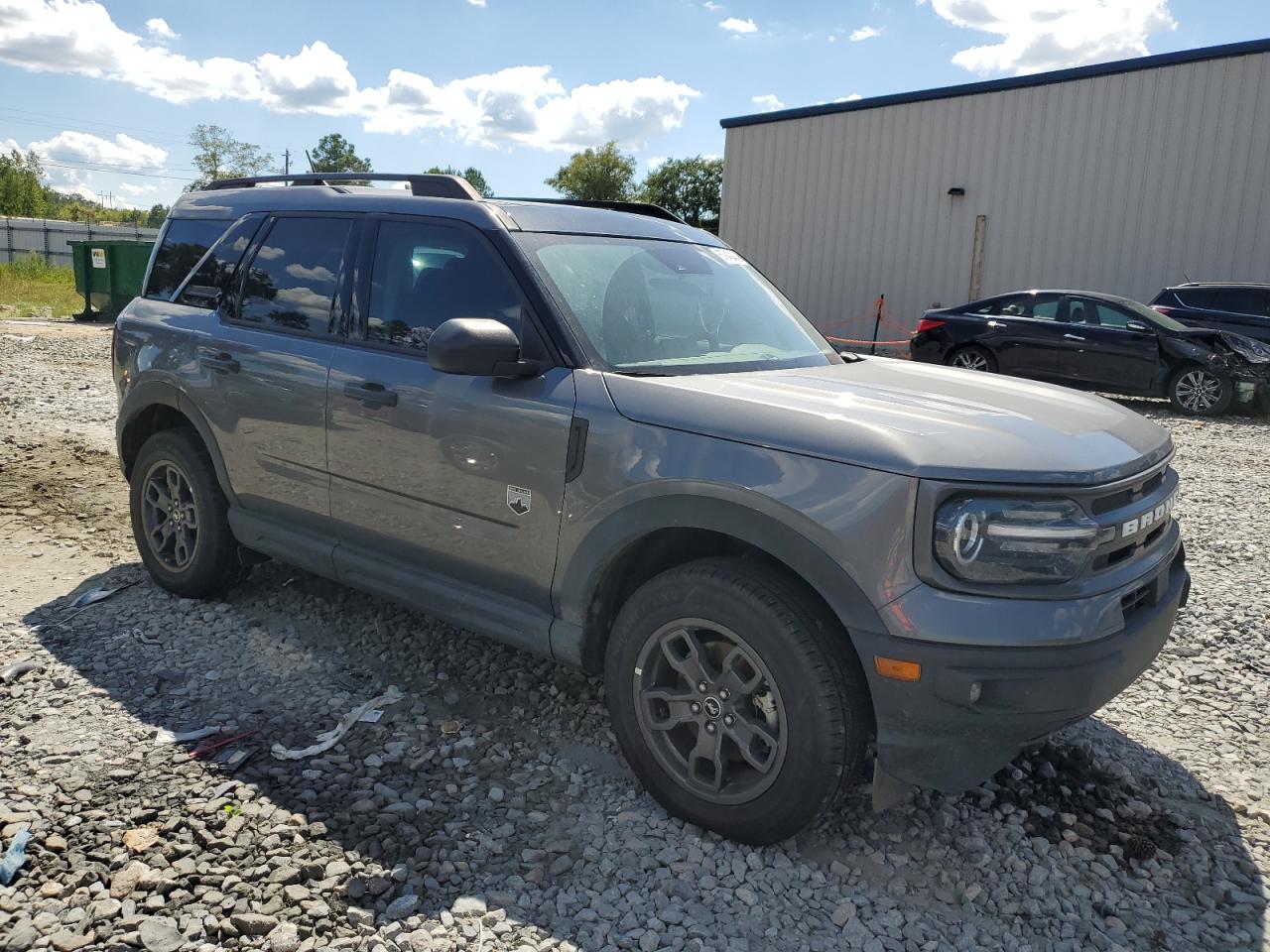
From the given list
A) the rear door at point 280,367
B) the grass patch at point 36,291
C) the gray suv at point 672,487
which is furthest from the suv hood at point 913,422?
the grass patch at point 36,291

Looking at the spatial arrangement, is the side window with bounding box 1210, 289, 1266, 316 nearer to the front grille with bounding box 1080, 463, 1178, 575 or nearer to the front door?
the front grille with bounding box 1080, 463, 1178, 575

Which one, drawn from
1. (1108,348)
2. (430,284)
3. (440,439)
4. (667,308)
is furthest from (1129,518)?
(1108,348)

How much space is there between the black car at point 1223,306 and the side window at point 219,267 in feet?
40.3

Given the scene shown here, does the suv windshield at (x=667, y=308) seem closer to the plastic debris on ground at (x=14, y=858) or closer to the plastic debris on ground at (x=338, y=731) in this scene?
the plastic debris on ground at (x=338, y=731)

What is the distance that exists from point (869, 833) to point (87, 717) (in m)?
2.74

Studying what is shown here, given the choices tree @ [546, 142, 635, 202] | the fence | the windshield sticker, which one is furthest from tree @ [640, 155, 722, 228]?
A: the windshield sticker

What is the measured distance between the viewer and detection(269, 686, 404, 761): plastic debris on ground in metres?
3.35

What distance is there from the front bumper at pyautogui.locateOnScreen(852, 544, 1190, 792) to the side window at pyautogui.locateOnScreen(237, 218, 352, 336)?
260cm

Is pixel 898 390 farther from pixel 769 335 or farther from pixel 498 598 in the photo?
pixel 498 598

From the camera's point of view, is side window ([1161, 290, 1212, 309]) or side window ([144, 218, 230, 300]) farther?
side window ([1161, 290, 1212, 309])

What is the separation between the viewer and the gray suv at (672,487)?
2.47 metres

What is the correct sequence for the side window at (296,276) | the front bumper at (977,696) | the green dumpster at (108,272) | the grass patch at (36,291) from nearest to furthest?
the front bumper at (977,696) < the side window at (296,276) < the green dumpster at (108,272) < the grass patch at (36,291)

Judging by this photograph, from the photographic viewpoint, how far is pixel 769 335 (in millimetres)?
3818

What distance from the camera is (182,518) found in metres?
4.64
